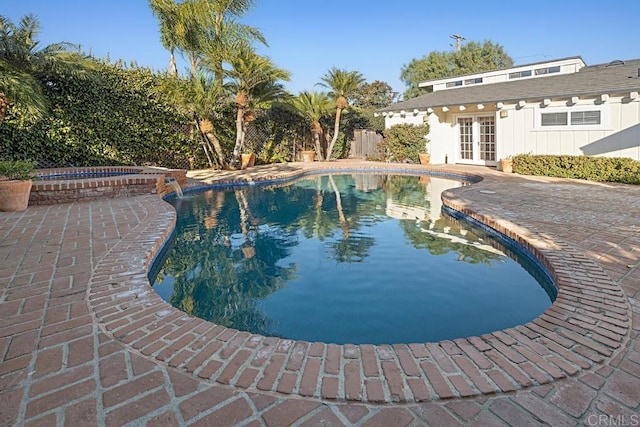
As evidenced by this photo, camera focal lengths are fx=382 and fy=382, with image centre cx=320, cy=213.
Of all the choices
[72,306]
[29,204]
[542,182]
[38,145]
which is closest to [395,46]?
[542,182]

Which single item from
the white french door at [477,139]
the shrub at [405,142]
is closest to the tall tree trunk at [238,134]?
the shrub at [405,142]

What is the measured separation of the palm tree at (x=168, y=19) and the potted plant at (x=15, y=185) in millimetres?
8905

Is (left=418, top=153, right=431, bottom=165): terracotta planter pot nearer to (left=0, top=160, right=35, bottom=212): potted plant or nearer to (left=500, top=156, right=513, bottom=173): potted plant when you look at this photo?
(left=500, top=156, right=513, bottom=173): potted plant

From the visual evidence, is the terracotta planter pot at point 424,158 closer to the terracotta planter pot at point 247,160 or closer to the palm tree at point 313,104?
the palm tree at point 313,104

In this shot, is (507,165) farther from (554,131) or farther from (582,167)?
(582,167)

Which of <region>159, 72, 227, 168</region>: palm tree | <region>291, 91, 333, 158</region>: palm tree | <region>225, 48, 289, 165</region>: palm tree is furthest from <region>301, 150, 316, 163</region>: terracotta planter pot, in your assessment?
<region>159, 72, 227, 168</region>: palm tree

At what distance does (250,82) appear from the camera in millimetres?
13953

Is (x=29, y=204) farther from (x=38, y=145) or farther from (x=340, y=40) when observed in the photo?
(x=340, y=40)

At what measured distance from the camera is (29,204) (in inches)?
296

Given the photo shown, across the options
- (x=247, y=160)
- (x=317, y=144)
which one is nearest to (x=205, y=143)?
(x=247, y=160)

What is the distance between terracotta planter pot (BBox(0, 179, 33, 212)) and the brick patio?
3.80 metres

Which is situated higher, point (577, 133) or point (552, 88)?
point (552, 88)

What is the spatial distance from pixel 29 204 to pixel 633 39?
2985cm

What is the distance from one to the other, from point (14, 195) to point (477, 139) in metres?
15.3
